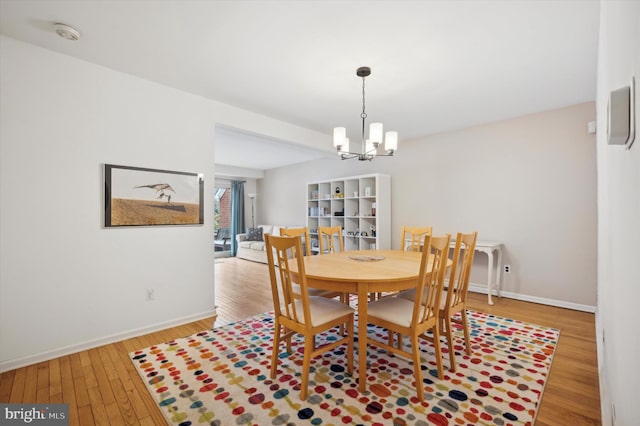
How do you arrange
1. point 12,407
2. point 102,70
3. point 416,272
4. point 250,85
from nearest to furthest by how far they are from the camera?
point 12,407
point 416,272
point 102,70
point 250,85

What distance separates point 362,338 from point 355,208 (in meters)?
3.98

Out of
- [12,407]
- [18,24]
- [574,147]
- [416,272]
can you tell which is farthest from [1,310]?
[574,147]

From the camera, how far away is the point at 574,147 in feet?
11.4

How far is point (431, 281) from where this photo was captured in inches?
75.2

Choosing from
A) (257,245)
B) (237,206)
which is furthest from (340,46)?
(237,206)

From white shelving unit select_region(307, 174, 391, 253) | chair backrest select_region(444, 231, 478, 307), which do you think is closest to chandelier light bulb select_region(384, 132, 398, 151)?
chair backrest select_region(444, 231, 478, 307)

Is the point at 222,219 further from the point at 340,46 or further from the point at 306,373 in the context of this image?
the point at 306,373

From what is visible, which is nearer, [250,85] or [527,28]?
[527,28]

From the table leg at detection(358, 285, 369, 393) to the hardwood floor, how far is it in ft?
3.30

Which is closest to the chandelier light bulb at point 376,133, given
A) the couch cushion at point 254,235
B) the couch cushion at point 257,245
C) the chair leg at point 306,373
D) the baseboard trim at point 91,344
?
the chair leg at point 306,373

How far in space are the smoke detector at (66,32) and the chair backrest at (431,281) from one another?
2.90m

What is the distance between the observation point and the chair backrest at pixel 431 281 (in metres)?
1.82

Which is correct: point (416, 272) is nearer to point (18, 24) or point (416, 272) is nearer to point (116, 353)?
point (116, 353)

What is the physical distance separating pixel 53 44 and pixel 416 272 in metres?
3.34
